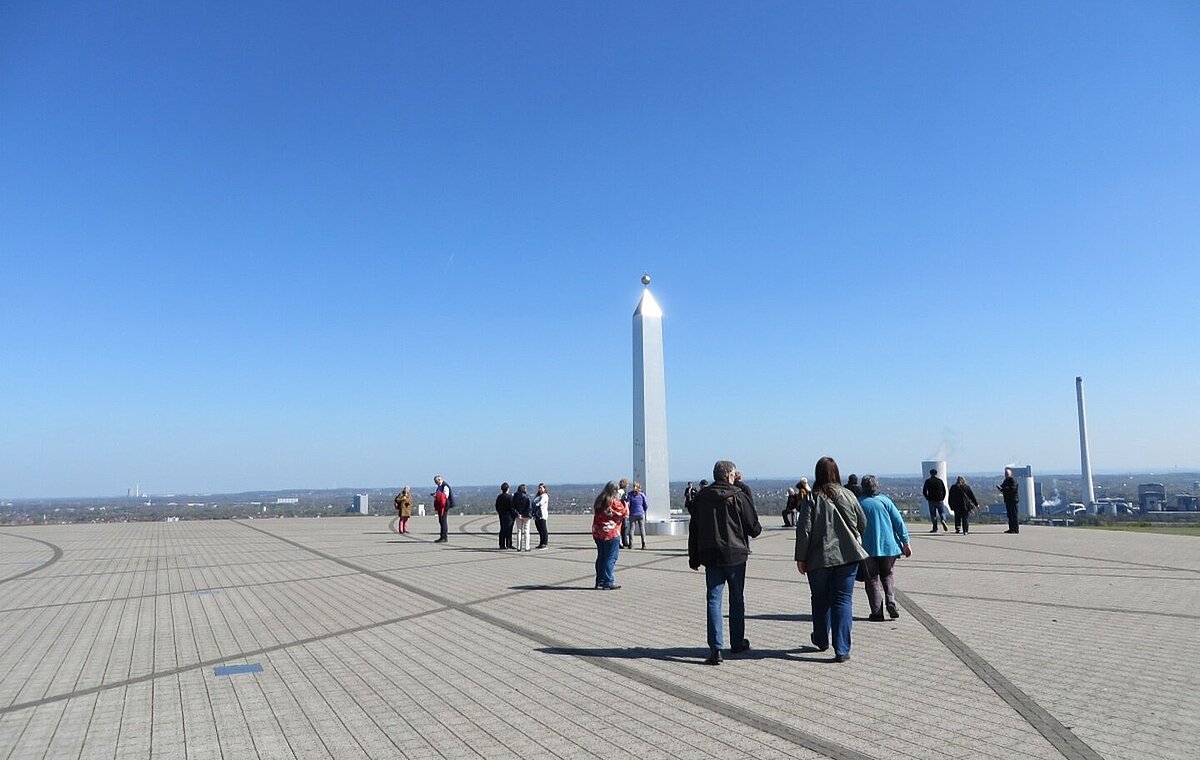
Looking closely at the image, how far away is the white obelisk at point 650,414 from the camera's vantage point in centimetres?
2269

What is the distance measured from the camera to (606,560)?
10750mm

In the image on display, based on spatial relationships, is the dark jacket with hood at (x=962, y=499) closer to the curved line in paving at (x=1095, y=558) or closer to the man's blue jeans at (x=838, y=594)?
the curved line in paving at (x=1095, y=558)

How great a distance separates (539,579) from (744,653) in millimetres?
5839

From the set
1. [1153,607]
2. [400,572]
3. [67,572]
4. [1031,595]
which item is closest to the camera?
[1153,607]

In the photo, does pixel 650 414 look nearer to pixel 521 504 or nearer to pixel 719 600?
pixel 521 504

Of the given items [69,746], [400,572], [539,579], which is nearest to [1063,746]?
[69,746]

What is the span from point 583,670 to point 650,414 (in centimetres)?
1667

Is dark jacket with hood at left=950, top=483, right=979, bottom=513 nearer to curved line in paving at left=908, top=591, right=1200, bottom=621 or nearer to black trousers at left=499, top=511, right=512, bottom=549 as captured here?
curved line in paving at left=908, top=591, right=1200, bottom=621

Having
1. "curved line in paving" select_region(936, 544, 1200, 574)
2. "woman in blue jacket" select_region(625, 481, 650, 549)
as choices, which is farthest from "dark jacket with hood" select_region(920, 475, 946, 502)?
"woman in blue jacket" select_region(625, 481, 650, 549)

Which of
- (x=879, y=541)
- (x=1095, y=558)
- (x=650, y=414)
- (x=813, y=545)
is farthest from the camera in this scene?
(x=650, y=414)

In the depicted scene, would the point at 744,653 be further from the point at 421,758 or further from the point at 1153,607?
the point at 1153,607

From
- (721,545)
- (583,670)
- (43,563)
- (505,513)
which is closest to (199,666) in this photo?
(583,670)

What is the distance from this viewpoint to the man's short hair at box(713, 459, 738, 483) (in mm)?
6805

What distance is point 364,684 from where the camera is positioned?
19.4 ft
